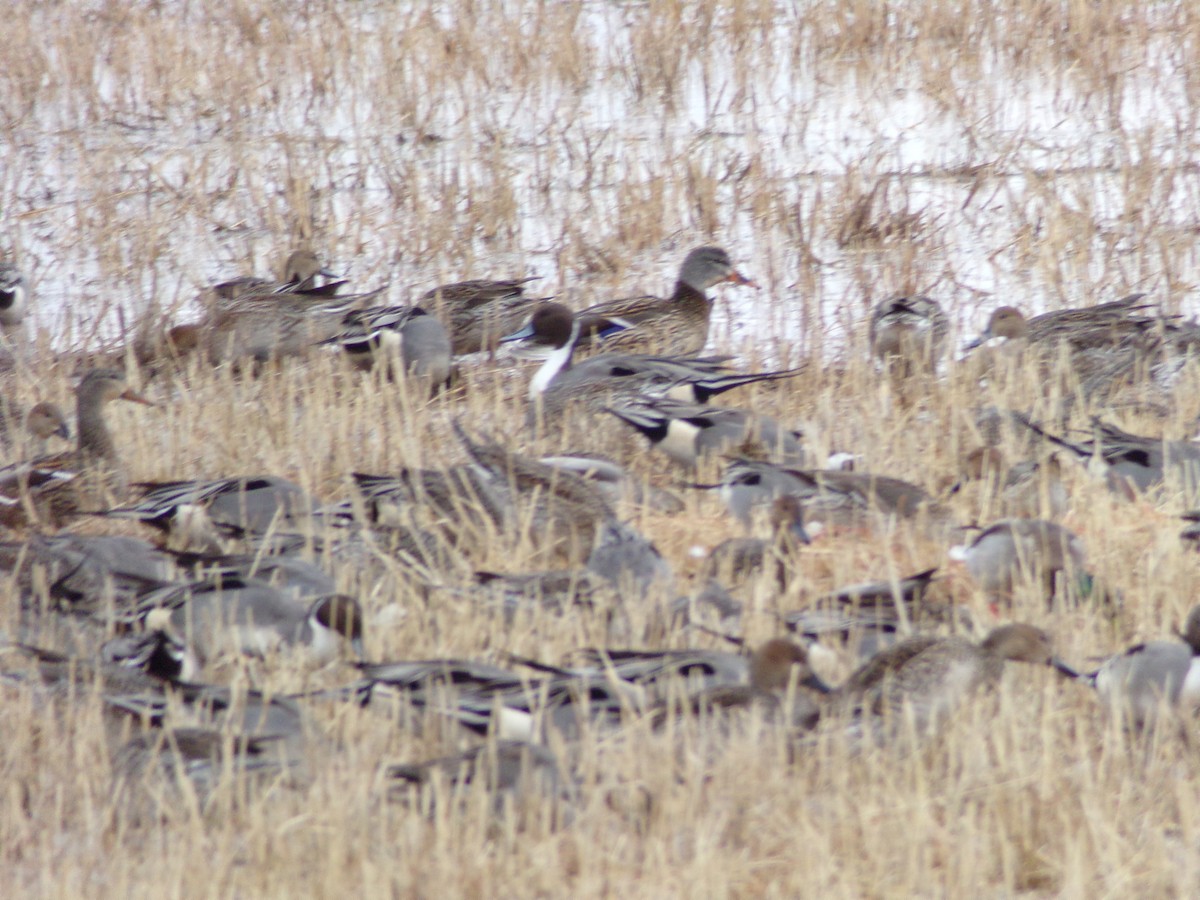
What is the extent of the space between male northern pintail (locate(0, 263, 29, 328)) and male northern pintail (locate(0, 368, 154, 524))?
2.35 metres

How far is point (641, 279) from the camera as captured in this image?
1011 centimetres

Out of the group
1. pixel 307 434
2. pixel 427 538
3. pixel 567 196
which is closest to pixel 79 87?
pixel 567 196

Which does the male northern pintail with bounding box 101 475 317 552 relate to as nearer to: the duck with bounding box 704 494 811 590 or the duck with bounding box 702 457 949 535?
the duck with bounding box 704 494 811 590

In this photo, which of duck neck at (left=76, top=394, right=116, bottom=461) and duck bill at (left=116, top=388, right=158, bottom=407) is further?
duck bill at (left=116, top=388, right=158, bottom=407)

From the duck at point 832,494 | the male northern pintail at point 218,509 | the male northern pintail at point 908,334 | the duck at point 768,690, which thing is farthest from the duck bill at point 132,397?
the duck at point 768,690

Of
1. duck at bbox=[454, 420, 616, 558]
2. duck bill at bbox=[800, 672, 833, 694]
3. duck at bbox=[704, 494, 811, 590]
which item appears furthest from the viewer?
duck at bbox=[454, 420, 616, 558]

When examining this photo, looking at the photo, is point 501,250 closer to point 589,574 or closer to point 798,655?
point 589,574

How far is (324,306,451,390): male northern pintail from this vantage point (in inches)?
321

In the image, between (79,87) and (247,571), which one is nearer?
(247,571)

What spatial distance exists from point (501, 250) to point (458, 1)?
3966 mm

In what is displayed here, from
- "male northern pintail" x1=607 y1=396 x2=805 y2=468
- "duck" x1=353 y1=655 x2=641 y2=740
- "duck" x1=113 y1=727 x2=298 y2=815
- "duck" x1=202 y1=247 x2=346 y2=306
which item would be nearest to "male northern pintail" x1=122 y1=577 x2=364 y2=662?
"duck" x1=353 y1=655 x2=641 y2=740

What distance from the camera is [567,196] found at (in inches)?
429

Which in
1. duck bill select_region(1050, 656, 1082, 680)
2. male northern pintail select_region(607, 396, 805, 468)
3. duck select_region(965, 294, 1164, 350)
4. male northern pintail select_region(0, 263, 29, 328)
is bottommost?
duck bill select_region(1050, 656, 1082, 680)

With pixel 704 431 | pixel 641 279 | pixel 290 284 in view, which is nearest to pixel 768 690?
pixel 704 431
